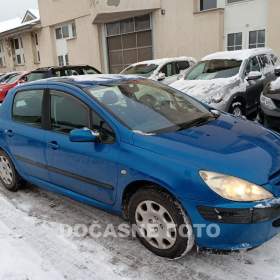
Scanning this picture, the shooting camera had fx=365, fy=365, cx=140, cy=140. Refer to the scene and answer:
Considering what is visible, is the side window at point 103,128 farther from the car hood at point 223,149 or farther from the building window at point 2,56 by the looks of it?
the building window at point 2,56

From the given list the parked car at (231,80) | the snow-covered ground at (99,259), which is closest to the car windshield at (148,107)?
the snow-covered ground at (99,259)

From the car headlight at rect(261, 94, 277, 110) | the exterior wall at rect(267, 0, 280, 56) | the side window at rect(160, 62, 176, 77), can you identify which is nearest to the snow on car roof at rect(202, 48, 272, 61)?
the car headlight at rect(261, 94, 277, 110)

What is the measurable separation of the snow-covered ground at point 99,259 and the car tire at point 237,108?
4.25 m

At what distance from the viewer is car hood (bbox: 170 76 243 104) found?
711 cm

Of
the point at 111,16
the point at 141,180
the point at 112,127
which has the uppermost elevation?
the point at 111,16

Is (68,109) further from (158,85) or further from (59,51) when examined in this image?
(59,51)

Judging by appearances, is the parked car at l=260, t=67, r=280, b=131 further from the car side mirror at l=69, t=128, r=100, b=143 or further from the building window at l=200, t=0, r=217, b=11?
the building window at l=200, t=0, r=217, b=11

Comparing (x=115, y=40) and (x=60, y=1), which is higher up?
(x=60, y=1)

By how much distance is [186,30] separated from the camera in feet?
52.9

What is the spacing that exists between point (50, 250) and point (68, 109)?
1374mm

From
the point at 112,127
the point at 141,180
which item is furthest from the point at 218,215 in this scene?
the point at 112,127

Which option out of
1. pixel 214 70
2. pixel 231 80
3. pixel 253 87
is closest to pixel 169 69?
pixel 214 70

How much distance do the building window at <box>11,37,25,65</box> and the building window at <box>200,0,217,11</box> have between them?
63.9 feet

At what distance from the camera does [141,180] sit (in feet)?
9.75
